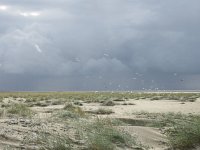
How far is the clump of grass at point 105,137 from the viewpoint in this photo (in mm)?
11246

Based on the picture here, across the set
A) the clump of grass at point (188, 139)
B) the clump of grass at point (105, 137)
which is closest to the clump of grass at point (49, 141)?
the clump of grass at point (105, 137)

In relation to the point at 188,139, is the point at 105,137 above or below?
above

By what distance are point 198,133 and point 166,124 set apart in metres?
5.57

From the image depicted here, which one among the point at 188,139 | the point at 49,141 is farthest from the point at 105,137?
the point at 188,139

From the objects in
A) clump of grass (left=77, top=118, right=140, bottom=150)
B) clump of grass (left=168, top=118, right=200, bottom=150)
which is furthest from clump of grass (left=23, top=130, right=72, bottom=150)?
clump of grass (left=168, top=118, right=200, bottom=150)

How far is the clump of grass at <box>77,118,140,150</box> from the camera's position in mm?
11246

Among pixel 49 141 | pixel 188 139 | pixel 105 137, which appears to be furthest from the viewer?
pixel 188 139

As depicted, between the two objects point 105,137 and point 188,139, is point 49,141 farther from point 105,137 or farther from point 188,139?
point 188,139

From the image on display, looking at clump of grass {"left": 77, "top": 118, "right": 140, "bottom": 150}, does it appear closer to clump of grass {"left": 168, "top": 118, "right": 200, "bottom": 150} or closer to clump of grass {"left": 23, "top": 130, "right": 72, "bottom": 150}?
clump of grass {"left": 23, "top": 130, "right": 72, "bottom": 150}

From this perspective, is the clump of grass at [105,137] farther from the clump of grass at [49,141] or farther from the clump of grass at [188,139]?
the clump of grass at [188,139]

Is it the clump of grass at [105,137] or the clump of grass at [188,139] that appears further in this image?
the clump of grass at [188,139]

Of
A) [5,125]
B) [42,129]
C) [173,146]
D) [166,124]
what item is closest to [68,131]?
[42,129]

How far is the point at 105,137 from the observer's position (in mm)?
12422

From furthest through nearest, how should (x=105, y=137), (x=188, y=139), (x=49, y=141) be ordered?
1. (x=188, y=139)
2. (x=105, y=137)
3. (x=49, y=141)
